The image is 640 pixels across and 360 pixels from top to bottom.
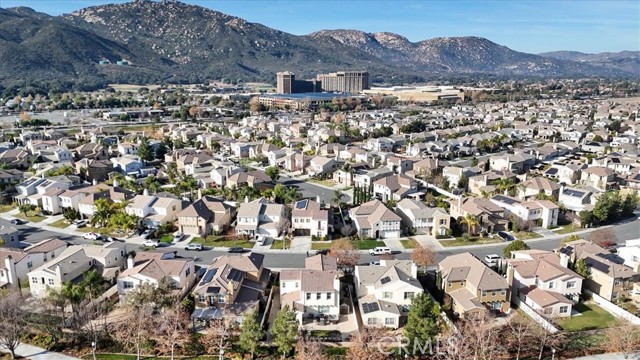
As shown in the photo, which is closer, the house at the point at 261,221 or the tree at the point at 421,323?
the tree at the point at 421,323

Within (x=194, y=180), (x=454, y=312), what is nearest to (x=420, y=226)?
(x=454, y=312)

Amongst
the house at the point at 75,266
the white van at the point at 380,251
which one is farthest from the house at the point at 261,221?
the house at the point at 75,266

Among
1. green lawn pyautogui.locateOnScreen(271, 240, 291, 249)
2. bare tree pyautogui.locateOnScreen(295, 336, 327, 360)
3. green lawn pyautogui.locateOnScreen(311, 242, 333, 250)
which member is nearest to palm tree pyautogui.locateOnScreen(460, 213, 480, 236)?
green lawn pyautogui.locateOnScreen(311, 242, 333, 250)

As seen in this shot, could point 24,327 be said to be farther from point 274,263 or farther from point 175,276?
point 274,263

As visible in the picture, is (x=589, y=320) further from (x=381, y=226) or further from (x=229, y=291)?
(x=229, y=291)

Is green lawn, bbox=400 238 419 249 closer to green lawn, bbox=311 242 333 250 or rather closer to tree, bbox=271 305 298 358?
green lawn, bbox=311 242 333 250

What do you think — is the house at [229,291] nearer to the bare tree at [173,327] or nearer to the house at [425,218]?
the bare tree at [173,327]
